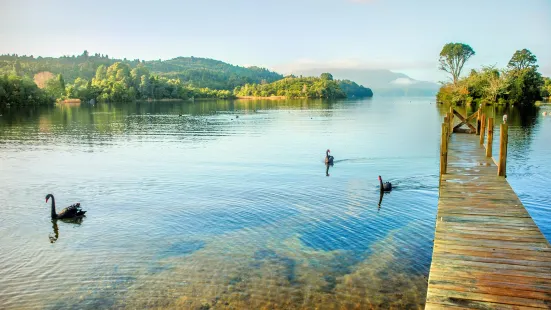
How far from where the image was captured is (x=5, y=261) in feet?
45.4

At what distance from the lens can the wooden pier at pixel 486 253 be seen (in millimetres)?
7848

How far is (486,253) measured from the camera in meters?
9.91

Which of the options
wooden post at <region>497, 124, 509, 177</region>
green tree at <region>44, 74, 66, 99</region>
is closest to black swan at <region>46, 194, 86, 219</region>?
wooden post at <region>497, 124, 509, 177</region>

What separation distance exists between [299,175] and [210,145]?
682 inches

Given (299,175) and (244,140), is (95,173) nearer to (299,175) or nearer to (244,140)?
(299,175)

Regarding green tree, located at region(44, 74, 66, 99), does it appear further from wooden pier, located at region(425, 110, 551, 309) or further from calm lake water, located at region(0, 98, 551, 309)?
wooden pier, located at region(425, 110, 551, 309)

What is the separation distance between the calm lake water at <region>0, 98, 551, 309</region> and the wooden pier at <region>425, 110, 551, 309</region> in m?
1.66

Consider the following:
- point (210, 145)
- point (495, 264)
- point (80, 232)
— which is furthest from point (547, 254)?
point (210, 145)

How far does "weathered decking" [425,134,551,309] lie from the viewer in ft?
25.7

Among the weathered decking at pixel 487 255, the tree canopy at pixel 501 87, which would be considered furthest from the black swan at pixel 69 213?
the tree canopy at pixel 501 87

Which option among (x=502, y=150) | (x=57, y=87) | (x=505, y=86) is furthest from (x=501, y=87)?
(x=57, y=87)

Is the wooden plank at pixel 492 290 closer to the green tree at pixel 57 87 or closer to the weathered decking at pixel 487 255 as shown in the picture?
the weathered decking at pixel 487 255

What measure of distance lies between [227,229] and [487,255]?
32.1ft

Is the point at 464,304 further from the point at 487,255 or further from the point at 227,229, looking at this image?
the point at 227,229
